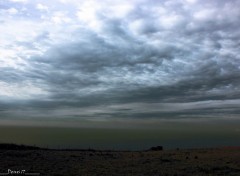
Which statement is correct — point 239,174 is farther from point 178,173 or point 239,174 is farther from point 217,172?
point 178,173

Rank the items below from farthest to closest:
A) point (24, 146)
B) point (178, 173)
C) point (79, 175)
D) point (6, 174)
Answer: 1. point (24, 146)
2. point (178, 173)
3. point (79, 175)
4. point (6, 174)

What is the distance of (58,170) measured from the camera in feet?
102

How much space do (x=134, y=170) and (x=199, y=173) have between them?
19.1ft

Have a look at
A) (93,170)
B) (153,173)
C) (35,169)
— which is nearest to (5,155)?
(35,169)

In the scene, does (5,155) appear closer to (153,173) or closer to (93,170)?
(93,170)

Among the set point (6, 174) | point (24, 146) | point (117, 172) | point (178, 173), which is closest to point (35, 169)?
point (6, 174)

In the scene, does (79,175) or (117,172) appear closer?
(79,175)

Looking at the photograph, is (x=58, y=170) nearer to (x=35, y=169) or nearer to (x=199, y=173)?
(x=35, y=169)

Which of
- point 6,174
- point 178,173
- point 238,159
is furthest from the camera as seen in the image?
point 238,159

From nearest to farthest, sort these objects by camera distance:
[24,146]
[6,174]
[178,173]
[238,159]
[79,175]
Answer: [6,174], [79,175], [178,173], [238,159], [24,146]

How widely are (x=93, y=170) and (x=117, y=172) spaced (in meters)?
2.30

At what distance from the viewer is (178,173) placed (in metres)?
30.3

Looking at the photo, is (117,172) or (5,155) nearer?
(117,172)

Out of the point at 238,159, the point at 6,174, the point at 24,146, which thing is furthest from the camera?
the point at 24,146
